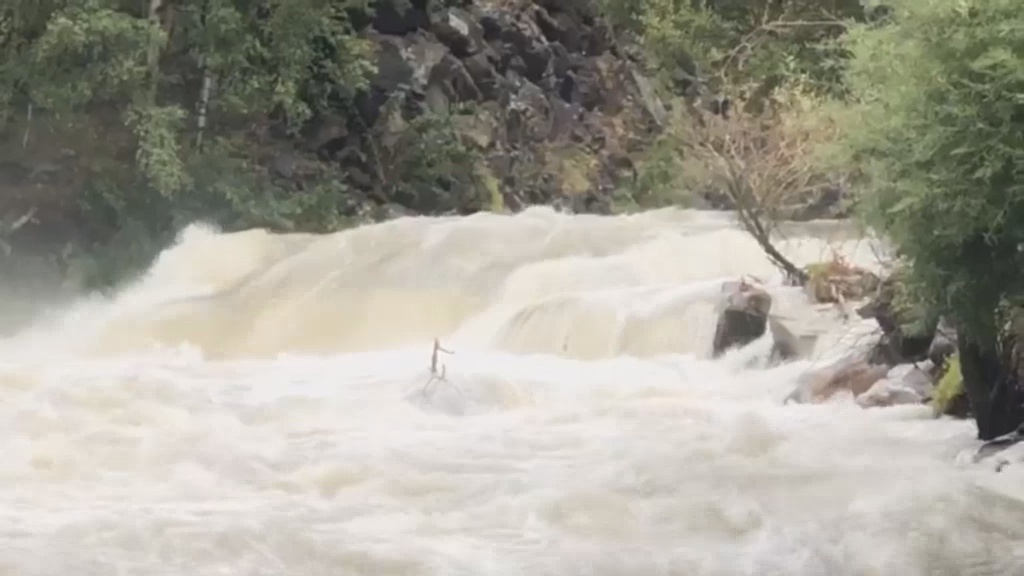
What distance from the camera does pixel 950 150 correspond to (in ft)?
17.7

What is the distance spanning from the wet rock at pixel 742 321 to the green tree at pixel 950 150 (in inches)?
123

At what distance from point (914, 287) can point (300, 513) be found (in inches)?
115

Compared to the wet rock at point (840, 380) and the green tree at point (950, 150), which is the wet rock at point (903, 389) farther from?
the green tree at point (950, 150)

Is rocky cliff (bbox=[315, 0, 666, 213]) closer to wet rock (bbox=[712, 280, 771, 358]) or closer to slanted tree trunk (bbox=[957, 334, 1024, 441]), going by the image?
wet rock (bbox=[712, 280, 771, 358])

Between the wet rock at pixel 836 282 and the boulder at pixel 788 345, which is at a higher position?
the wet rock at pixel 836 282

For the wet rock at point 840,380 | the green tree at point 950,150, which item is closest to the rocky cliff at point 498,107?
the wet rock at point 840,380

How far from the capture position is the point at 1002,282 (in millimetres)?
5566

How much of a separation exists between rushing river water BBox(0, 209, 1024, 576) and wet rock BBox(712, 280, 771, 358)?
0.14 metres

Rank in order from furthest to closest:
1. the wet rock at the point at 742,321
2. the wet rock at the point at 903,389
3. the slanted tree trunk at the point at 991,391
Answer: the wet rock at the point at 742,321
the wet rock at the point at 903,389
the slanted tree trunk at the point at 991,391

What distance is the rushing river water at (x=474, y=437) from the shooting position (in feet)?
15.7

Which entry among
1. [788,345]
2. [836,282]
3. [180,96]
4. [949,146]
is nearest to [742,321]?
[788,345]

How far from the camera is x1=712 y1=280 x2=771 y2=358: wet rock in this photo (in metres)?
9.12

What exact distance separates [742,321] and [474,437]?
9.70ft

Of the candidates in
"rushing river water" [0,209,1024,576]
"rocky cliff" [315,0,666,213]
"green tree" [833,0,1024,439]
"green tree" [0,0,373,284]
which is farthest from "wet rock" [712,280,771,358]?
"rocky cliff" [315,0,666,213]
